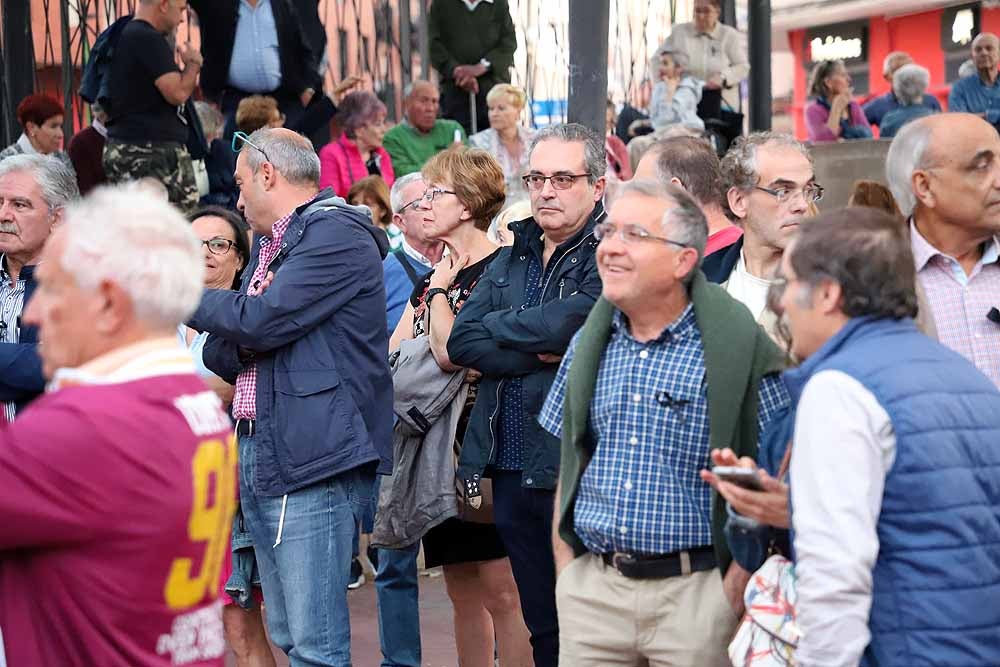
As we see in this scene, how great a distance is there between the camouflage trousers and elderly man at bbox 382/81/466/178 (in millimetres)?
2246

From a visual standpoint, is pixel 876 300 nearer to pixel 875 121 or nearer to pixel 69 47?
pixel 69 47

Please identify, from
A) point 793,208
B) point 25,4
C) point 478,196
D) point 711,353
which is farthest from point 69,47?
point 711,353

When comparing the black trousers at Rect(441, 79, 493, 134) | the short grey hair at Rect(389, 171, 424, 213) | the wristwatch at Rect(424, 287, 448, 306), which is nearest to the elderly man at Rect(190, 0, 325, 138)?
the black trousers at Rect(441, 79, 493, 134)

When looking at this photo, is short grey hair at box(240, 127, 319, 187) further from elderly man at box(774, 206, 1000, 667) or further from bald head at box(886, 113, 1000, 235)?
elderly man at box(774, 206, 1000, 667)

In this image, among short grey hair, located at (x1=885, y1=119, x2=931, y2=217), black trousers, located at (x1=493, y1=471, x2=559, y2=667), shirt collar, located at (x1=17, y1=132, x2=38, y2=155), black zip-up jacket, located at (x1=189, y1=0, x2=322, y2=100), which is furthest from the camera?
black zip-up jacket, located at (x1=189, y1=0, x2=322, y2=100)

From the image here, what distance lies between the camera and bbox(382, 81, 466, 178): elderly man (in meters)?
10.2

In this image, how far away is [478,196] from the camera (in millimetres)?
5336

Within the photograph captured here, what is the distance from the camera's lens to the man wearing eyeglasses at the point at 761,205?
4520 mm

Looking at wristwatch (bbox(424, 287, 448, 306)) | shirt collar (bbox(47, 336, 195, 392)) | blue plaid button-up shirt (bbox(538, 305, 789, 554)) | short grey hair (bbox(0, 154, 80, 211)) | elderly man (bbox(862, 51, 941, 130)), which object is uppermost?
elderly man (bbox(862, 51, 941, 130))

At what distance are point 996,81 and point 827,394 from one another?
11049 mm

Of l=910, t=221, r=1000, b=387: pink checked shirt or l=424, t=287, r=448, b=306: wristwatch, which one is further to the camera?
l=424, t=287, r=448, b=306: wristwatch

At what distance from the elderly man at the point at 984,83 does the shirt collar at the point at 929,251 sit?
30.4 ft

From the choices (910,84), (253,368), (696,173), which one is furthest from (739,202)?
(910,84)

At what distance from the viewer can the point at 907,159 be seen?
166 inches
